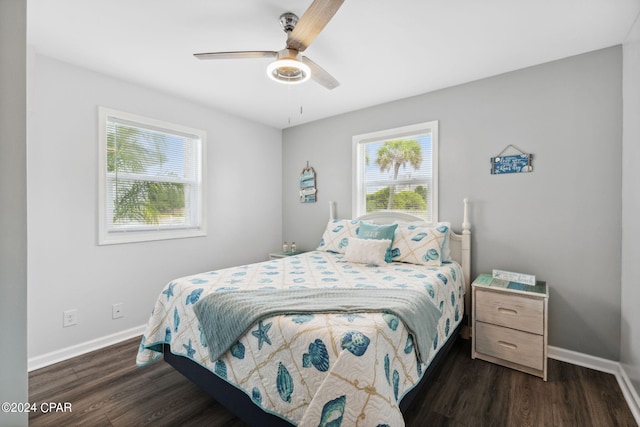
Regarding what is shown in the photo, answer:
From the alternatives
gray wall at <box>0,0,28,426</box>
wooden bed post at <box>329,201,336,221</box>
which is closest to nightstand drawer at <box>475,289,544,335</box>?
wooden bed post at <box>329,201,336,221</box>

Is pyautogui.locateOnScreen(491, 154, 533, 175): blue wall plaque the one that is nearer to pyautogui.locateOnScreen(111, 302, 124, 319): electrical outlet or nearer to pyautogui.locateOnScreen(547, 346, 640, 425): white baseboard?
pyautogui.locateOnScreen(547, 346, 640, 425): white baseboard

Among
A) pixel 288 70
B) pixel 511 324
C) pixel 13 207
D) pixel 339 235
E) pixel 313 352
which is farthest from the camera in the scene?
pixel 339 235

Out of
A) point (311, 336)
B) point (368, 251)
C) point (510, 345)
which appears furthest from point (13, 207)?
point (510, 345)

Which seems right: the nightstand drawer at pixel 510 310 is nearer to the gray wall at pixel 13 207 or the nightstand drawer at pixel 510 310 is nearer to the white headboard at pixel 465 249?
the white headboard at pixel 465 249

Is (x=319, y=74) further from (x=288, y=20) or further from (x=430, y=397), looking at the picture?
(x=430, y=397)

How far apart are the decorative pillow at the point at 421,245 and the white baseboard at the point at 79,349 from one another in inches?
106

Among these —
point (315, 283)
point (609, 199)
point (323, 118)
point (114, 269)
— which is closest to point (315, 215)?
point (323, 118)

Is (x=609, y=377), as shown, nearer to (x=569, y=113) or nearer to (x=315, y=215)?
(x=569, y=113)

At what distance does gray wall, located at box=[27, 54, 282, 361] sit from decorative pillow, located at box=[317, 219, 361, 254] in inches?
55.1

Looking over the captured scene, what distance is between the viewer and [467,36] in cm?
208

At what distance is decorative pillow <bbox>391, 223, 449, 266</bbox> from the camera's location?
262cm

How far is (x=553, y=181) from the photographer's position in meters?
2.41

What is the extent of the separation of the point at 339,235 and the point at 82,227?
2.44 meters

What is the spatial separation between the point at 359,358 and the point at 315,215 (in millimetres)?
2963
